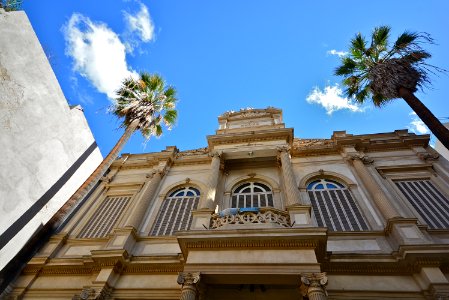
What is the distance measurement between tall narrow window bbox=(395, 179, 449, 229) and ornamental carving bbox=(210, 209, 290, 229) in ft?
18.3

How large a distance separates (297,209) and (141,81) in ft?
41.3

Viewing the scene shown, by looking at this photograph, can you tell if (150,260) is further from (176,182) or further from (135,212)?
(176,182)

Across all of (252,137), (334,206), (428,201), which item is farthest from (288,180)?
(428,201)

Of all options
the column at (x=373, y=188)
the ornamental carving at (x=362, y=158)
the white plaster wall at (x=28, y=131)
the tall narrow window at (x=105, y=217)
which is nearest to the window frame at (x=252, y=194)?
the column at (x=373, y=188)

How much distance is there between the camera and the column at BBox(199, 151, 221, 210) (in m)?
10.9

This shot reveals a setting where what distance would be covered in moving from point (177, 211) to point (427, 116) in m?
10.4

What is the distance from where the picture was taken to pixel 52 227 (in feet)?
33.2

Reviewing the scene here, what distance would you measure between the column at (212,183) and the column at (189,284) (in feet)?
10.7

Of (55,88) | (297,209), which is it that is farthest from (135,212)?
(55,88)

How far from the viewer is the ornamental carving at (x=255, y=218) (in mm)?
8750

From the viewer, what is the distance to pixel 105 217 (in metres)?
13.0

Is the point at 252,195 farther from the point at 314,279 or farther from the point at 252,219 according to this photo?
the point at 314,279

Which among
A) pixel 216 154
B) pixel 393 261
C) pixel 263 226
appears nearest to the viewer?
pixel 393 261

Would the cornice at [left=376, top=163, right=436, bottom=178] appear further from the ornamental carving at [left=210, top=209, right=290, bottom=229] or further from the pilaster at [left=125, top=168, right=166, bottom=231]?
the pilaster at [left=125, top=168, right=166, bottom=231]
